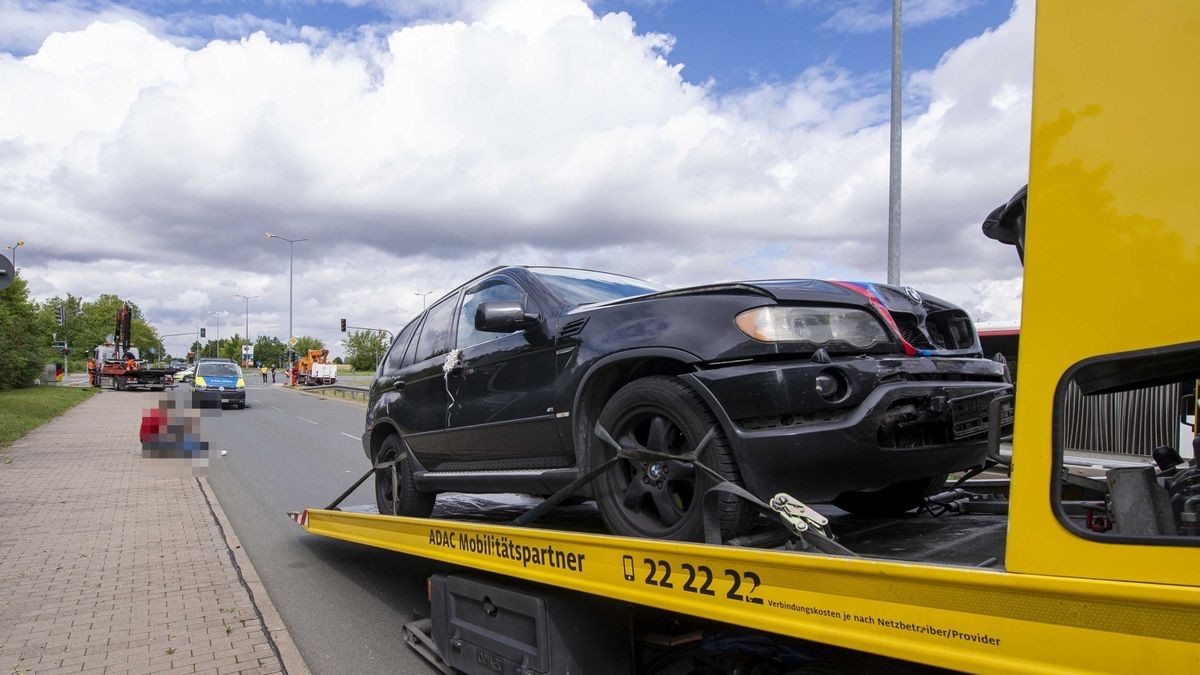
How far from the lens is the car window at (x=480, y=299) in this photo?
4.50 meters

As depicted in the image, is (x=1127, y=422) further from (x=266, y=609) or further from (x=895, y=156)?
(x=895, y=156)

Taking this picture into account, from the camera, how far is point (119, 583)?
606 centimetres

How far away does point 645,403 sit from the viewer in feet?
10.4

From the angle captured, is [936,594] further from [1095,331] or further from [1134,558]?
[1095,331]

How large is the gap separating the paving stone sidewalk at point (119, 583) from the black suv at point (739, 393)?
7.59 ft

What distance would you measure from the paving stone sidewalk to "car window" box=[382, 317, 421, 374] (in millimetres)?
1961

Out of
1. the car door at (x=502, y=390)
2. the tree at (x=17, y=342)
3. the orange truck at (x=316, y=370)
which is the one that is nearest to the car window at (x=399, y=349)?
the car door at (x=502, y=390)

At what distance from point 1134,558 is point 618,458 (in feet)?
6.48

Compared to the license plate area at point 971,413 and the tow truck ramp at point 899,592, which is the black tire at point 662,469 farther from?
the license plate area at point 971,413

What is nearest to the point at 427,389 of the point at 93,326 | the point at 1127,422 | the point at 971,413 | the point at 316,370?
the point at 971,413

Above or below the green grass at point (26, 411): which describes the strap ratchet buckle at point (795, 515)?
above

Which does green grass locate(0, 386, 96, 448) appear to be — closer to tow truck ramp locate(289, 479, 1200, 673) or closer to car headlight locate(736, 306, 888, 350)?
tow truck ramp locate(289, 479, 1200, 673)

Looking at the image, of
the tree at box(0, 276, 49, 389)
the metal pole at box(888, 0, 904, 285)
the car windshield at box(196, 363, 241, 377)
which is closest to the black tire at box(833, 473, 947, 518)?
the metal pole at box(888, 0, 904, 285)

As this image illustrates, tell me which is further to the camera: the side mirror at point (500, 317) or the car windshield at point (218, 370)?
the car windshield at point (218, 370)
